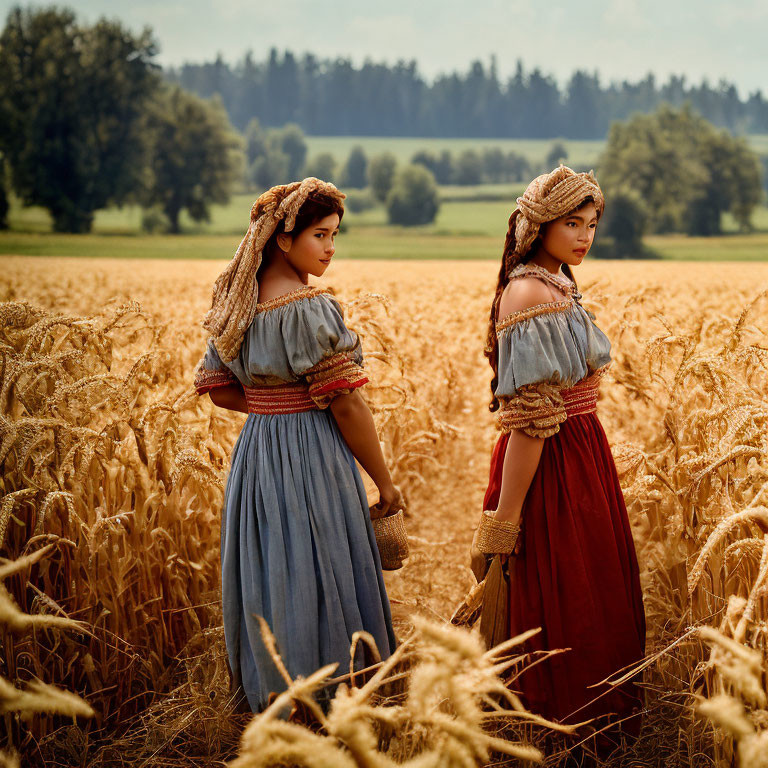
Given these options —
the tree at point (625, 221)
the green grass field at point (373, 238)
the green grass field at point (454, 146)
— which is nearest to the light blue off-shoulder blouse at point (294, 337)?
the green grass field at point (373, 238)

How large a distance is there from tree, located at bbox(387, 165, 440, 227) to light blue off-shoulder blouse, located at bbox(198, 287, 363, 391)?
64.6m

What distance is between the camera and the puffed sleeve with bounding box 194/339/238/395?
2404 mm

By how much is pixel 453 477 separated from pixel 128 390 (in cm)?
339

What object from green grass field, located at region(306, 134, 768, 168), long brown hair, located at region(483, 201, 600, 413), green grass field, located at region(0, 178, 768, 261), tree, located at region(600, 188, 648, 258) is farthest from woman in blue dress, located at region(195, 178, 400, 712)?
green grass field, located at region(306, 134, 768, 168)

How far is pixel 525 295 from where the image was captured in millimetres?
2275

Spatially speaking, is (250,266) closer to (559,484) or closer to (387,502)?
(387,502)

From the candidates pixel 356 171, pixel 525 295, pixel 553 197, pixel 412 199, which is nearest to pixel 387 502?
pixel 525 295

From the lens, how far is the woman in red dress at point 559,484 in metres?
2.26

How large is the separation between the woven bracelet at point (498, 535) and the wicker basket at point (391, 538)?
0.83 feet

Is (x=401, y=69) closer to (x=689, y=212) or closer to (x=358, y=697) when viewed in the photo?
(x=689, y=212)

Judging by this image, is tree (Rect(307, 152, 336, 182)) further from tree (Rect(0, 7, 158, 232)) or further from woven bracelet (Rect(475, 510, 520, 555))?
woven bracelet (Rect(475, 510, 520, 555))

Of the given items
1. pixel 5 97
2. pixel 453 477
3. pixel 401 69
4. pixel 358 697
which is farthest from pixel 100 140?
pixel 401 69

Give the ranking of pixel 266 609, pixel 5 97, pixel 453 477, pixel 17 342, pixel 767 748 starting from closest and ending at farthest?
pixel 767 748, pixel 266 609, pixel 17 342, pixel 453 477, pixel 5 97

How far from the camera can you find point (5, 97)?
50156 mm
